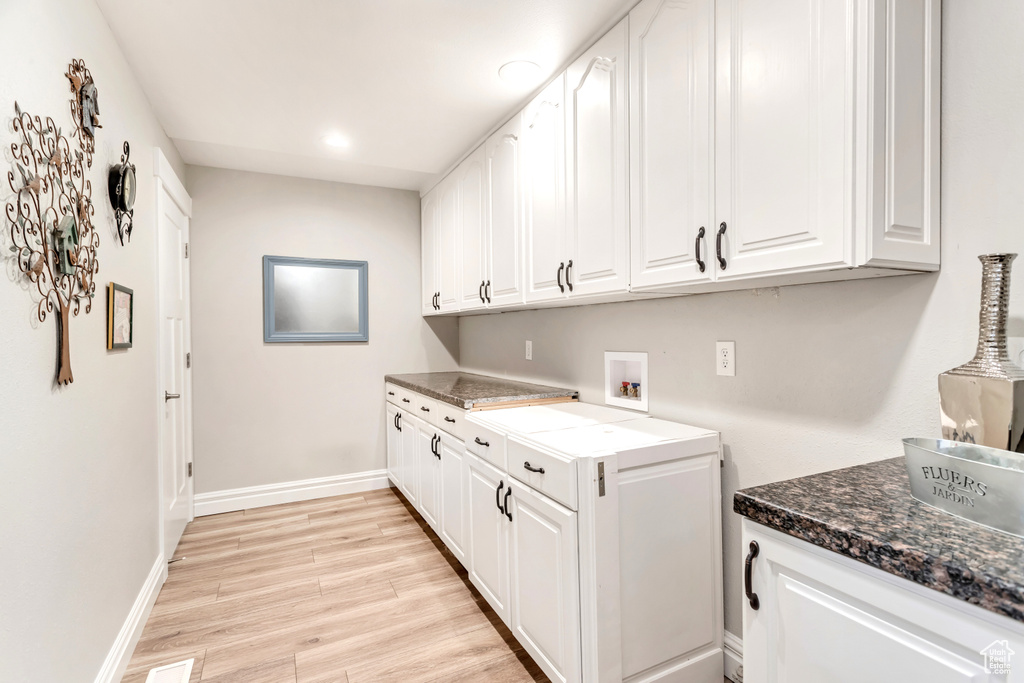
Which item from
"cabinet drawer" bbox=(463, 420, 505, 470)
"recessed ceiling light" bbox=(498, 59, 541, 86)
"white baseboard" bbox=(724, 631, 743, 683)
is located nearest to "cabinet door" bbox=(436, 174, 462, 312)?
"recessed ceiling light" bbox=(498, 59, 541, 86)

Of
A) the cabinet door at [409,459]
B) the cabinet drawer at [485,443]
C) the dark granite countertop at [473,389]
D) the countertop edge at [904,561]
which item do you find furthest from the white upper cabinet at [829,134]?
the cabinet door at [409,459]

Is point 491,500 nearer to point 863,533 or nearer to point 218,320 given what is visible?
point 863,533

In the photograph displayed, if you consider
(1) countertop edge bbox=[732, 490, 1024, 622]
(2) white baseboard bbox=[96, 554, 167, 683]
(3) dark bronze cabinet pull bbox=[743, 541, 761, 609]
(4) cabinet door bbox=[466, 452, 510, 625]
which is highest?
(1) countertop edge bbox=[732, 490, 1024, 622]

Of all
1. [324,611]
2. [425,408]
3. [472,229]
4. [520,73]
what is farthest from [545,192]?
[324,611]

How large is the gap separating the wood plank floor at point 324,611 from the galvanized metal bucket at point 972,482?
1448 mm

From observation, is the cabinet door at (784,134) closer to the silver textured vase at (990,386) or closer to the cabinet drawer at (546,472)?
→ the silver textured vase at (990,386)

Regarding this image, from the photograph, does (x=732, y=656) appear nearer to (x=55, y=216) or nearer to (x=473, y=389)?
(x=473, y=389)

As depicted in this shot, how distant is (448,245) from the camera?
335 centimetres

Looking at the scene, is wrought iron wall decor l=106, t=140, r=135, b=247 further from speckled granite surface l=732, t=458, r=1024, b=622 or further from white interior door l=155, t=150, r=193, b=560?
speckled granite surface l=732, t=458, r=1024, b=622

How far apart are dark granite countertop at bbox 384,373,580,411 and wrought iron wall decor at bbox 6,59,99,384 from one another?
1452 mm

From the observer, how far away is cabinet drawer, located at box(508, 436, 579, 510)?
145 cm

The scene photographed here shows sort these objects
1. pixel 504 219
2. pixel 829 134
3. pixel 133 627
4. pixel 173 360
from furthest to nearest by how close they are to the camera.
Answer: pixel 173 360
pixel 504 219
pixel 133 627
pixel 829 134

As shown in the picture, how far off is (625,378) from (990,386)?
1343 millimetres

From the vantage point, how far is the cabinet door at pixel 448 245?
3205 millimetres
